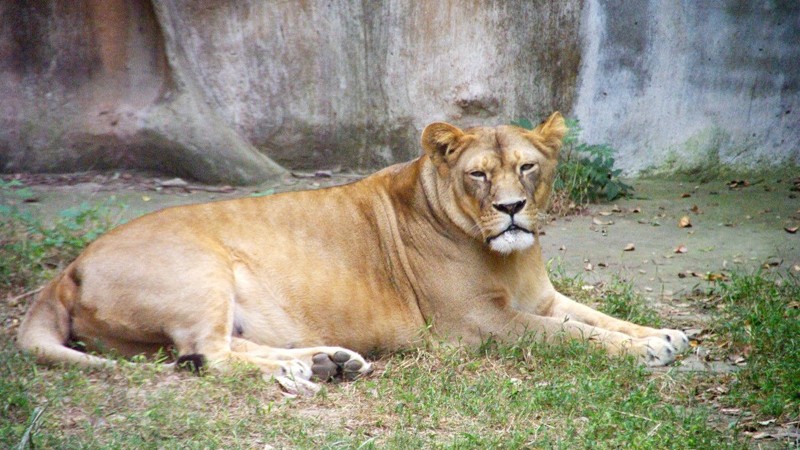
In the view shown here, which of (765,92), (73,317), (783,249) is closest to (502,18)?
(765,92)

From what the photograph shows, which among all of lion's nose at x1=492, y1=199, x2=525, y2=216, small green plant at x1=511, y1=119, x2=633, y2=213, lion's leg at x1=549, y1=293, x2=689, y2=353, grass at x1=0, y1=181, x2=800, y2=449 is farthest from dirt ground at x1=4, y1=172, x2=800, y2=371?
lion's nose at x1=492, y1=199, x2=525, y2=216

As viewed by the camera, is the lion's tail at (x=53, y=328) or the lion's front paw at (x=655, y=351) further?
the lion's front paw at (x=655, y=351)

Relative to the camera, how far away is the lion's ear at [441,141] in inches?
235

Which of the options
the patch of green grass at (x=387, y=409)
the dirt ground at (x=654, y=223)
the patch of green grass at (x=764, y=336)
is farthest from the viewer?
the dirt ground at (x=654, y=223)

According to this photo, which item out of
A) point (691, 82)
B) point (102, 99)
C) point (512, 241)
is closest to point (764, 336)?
point (512, 241)

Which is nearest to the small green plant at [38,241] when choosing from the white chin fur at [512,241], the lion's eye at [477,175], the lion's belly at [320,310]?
the lion's belly at [320,310]

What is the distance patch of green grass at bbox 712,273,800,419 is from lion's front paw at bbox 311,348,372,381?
1859 millimetres

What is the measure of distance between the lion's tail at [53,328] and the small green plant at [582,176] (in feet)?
16.8

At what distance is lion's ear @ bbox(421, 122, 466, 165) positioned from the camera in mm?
5980

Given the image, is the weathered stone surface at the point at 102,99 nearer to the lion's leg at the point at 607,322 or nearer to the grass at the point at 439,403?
the grass at the point at 439,403

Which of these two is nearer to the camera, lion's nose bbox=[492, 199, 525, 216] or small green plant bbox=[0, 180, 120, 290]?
lion's nose bbox=[492, 199, 525, 216]

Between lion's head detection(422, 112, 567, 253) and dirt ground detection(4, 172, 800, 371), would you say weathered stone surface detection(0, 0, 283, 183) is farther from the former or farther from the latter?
lion's head detection(422, 112, 567, 253)

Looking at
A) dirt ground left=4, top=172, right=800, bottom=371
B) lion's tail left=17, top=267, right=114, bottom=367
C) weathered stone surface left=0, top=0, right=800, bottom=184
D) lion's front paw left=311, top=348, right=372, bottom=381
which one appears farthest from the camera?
weathered stone surface left=0, top=0, right=800, bottom=184

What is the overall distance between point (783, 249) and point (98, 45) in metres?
6.28
